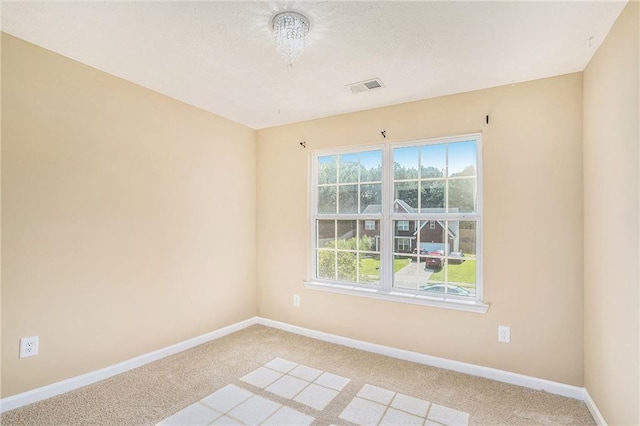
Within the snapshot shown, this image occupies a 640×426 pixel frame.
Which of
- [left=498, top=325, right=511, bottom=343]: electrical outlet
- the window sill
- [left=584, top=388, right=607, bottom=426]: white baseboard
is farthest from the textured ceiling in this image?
[left=584, top=388, right=607, bottom=426]: white baseboard

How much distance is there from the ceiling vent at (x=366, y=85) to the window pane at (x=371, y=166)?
70 cm

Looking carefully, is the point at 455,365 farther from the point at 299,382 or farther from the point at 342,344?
the point at 299,382

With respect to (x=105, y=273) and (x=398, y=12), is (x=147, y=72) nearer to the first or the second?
(x=105, y=273)

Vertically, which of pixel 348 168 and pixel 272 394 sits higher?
pixel 348 168

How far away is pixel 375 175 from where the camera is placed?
129 inches

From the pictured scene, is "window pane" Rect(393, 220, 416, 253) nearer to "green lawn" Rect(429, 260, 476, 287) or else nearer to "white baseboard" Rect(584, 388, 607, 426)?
"green lawn" Rect(429, 260, 476, 287)

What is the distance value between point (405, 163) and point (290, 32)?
1663mm

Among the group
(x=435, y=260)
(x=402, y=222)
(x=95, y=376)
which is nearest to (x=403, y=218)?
(x=402, y=222)

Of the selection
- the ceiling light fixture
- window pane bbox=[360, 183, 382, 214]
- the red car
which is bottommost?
the red car

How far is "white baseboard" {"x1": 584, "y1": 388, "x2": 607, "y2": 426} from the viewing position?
1.97 meters

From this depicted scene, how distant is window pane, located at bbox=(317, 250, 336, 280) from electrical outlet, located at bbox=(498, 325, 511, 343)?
5.24ft

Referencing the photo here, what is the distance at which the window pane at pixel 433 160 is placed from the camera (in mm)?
2924

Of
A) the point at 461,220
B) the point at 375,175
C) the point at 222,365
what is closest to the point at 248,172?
the point at 375,175

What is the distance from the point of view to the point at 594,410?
2088 mm
